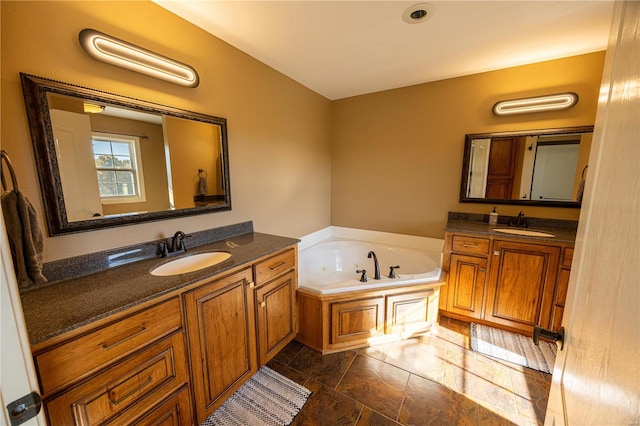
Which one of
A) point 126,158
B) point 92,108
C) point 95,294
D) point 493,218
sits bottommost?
point 95,294

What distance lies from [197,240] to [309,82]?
2055 millimetres

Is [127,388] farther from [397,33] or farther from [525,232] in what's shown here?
[525,232]

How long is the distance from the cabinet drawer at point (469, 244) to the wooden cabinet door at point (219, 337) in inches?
76.1

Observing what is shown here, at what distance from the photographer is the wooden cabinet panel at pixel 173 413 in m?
1.08

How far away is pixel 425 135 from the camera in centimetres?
279

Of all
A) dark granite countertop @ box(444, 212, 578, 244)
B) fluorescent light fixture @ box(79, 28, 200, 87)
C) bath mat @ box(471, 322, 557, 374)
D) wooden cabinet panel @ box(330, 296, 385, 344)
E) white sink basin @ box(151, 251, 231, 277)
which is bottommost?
bath mat @ box(471, 322, 557, 374)

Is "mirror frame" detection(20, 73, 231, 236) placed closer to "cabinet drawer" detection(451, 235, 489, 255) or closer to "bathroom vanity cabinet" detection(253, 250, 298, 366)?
"bathroom vanity cabinet" detection(253, 250, 298, 366)

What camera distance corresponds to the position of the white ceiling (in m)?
1.53

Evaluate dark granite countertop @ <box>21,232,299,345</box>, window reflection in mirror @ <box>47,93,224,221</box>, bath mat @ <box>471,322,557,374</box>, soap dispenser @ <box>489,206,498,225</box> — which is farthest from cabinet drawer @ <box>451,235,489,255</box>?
window reflection in mirror @ <box>47,93,224,221</box>

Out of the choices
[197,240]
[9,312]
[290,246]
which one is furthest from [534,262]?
[9,312]

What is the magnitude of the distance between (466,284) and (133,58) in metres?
3.07

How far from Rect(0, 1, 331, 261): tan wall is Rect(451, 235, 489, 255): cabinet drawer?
5.43 feet

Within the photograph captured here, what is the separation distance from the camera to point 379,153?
309 centimetres

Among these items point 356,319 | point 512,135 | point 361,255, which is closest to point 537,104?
point 512,135
